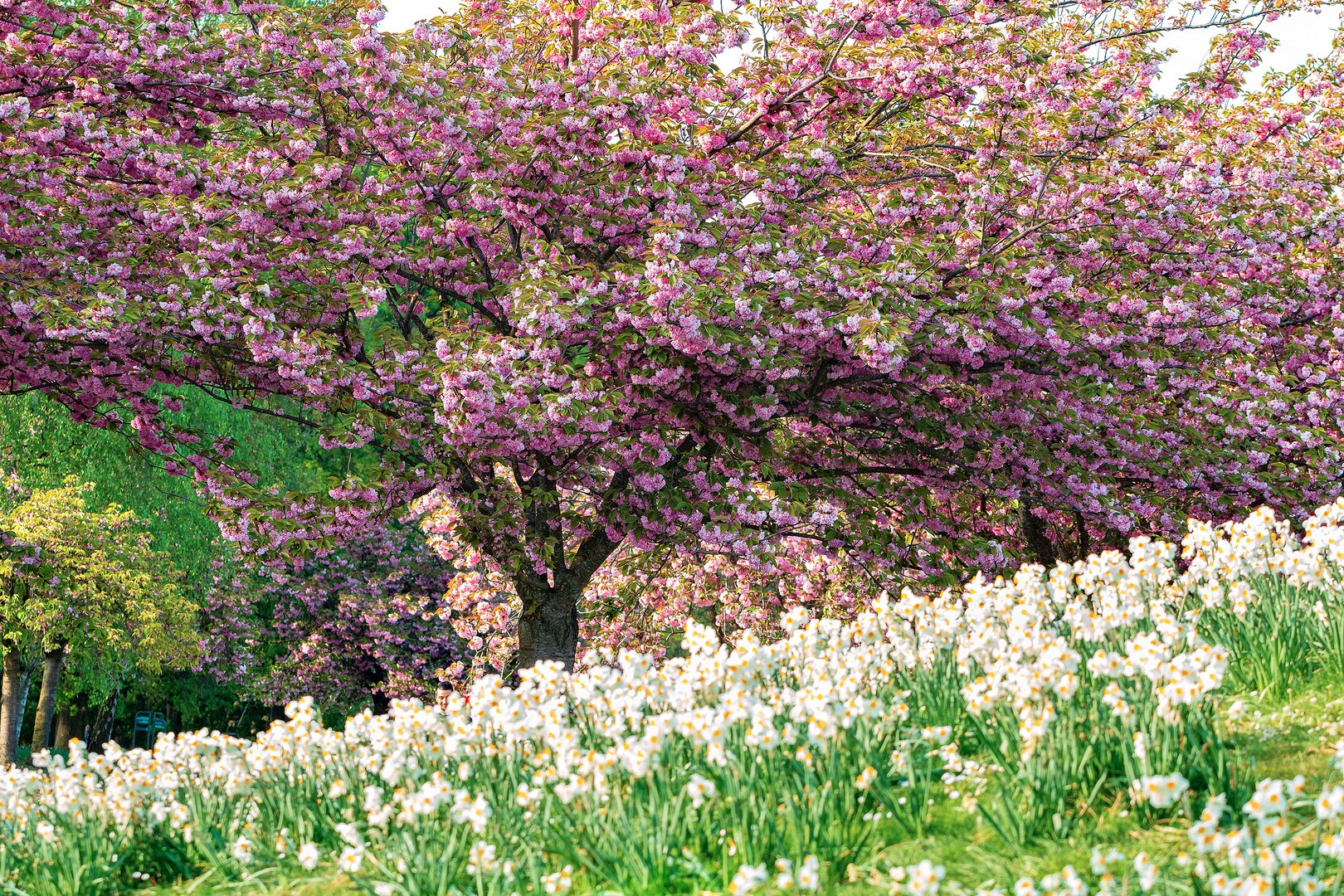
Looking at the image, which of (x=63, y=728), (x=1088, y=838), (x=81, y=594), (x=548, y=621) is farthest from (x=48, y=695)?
(x=1088, y=838)

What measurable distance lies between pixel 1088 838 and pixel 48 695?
71.4 ft

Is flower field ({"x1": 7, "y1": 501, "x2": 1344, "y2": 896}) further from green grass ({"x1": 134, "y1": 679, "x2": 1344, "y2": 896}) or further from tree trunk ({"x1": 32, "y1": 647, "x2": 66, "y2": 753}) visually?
tree trunk ({"x1": 32, "y1": 647, "x2": 66, "y2": 753})

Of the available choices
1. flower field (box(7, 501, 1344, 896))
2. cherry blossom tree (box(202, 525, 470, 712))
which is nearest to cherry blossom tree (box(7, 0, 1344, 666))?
flower field (box(7, 501, 1344, 896))

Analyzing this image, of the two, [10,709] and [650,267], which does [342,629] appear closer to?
[10,709]

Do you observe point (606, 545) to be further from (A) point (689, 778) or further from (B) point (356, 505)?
(A) point (689, 778)

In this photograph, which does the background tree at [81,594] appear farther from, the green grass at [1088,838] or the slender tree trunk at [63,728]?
the green grass at [1088,838]

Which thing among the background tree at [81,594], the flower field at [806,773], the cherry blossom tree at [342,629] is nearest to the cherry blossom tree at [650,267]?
the flower field at [806,773]

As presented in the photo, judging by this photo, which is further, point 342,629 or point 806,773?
point 342,629

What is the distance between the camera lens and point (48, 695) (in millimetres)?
22125

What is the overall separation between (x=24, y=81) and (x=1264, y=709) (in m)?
10.6

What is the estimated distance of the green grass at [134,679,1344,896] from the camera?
411 cm

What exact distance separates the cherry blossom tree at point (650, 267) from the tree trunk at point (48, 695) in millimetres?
12424

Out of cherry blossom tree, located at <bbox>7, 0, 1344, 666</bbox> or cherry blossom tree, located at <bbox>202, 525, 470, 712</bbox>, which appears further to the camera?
cherry blossom tree, located at <bbox>202, 525, 470, 712</bbox>

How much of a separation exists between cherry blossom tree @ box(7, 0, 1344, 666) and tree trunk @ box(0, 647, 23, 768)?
11.7 metres
